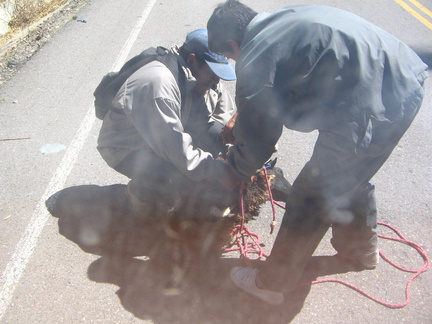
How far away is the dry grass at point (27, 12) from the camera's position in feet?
25.2

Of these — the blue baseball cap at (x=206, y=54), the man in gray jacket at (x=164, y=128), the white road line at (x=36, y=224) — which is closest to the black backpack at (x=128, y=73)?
the man in gray jacket at (x=164, y=128)

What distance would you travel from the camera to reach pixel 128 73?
9.66ft

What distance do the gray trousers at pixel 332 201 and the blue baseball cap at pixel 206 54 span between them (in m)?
0.89

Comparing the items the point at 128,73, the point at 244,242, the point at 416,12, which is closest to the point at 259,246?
the point at 244,242

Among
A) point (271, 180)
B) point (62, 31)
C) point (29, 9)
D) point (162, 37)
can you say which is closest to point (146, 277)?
point (271, 180)

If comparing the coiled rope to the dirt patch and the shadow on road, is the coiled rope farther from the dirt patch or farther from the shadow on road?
the dirt patch

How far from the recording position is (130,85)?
2.84 meters

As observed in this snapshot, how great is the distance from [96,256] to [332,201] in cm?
164

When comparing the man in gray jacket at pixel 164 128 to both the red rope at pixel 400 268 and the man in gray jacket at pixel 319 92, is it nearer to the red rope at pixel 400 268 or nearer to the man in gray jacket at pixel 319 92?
the man in gray jacket at pixel 319 92

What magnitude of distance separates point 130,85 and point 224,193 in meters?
0.97

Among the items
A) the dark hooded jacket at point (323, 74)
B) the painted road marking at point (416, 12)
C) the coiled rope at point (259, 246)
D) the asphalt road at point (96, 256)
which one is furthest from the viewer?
the painted road marking at point (416, 12)

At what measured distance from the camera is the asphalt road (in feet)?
8.91

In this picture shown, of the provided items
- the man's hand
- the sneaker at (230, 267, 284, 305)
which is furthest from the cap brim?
the sneaker at (230, 267, 284, 305)

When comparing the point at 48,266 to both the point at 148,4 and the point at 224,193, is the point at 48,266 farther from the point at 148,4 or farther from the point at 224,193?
the point at 148,4
